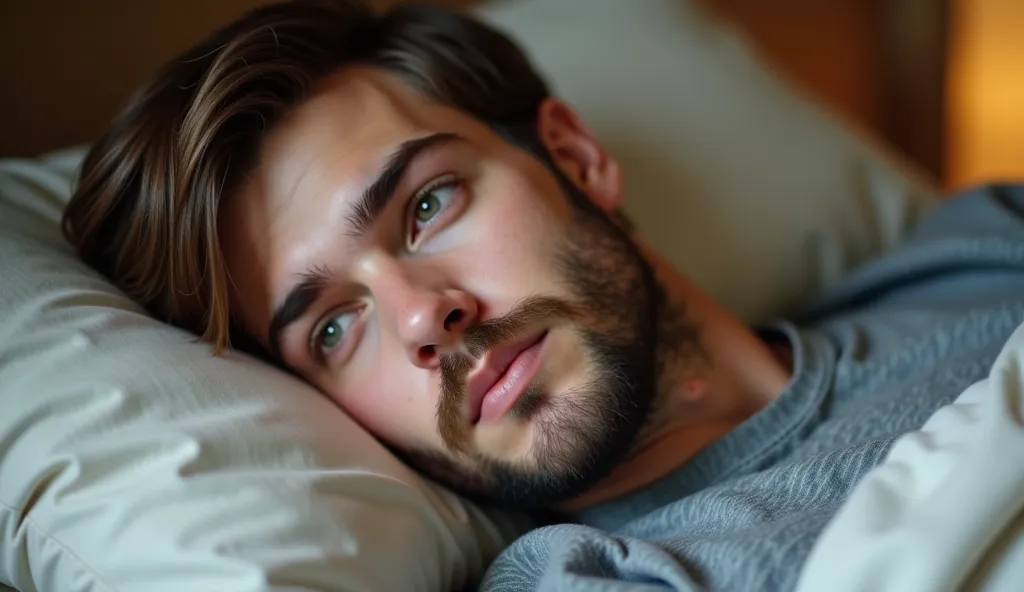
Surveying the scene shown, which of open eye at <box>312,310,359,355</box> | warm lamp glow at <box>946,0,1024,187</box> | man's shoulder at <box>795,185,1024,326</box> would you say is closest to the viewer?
open eye at <box>312,310,359,355</box>

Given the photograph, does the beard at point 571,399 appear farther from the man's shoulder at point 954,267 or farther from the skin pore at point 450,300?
the man's shoulder at point 954,267

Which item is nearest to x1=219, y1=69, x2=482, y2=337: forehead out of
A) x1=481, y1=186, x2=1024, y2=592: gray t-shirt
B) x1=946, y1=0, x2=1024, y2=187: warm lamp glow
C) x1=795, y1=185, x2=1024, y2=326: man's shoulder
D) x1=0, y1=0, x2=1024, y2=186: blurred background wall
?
x1=481, y1=186, x2=1024, y2=592: gray t-shirt

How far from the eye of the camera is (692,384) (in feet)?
3.36

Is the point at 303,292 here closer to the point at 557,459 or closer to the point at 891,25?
the point at 557,459

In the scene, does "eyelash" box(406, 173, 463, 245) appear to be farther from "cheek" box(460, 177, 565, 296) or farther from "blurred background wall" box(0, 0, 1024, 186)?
"blurred background wall" box(0, 0, 1024, 186)

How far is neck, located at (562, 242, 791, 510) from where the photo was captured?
98cm

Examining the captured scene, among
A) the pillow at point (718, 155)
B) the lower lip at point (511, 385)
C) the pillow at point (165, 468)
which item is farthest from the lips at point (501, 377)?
the pillow at point (718, 155)

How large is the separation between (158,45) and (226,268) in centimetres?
52

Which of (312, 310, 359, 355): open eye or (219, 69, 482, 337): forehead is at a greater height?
(219, 69, 482, 337): forehead

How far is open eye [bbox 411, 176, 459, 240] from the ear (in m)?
0.21

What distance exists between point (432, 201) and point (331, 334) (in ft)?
0.59

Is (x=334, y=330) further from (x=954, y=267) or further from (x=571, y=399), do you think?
(x=954, y=267)

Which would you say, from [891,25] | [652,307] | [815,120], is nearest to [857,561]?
[652,307]

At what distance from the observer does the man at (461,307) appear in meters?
0.85
